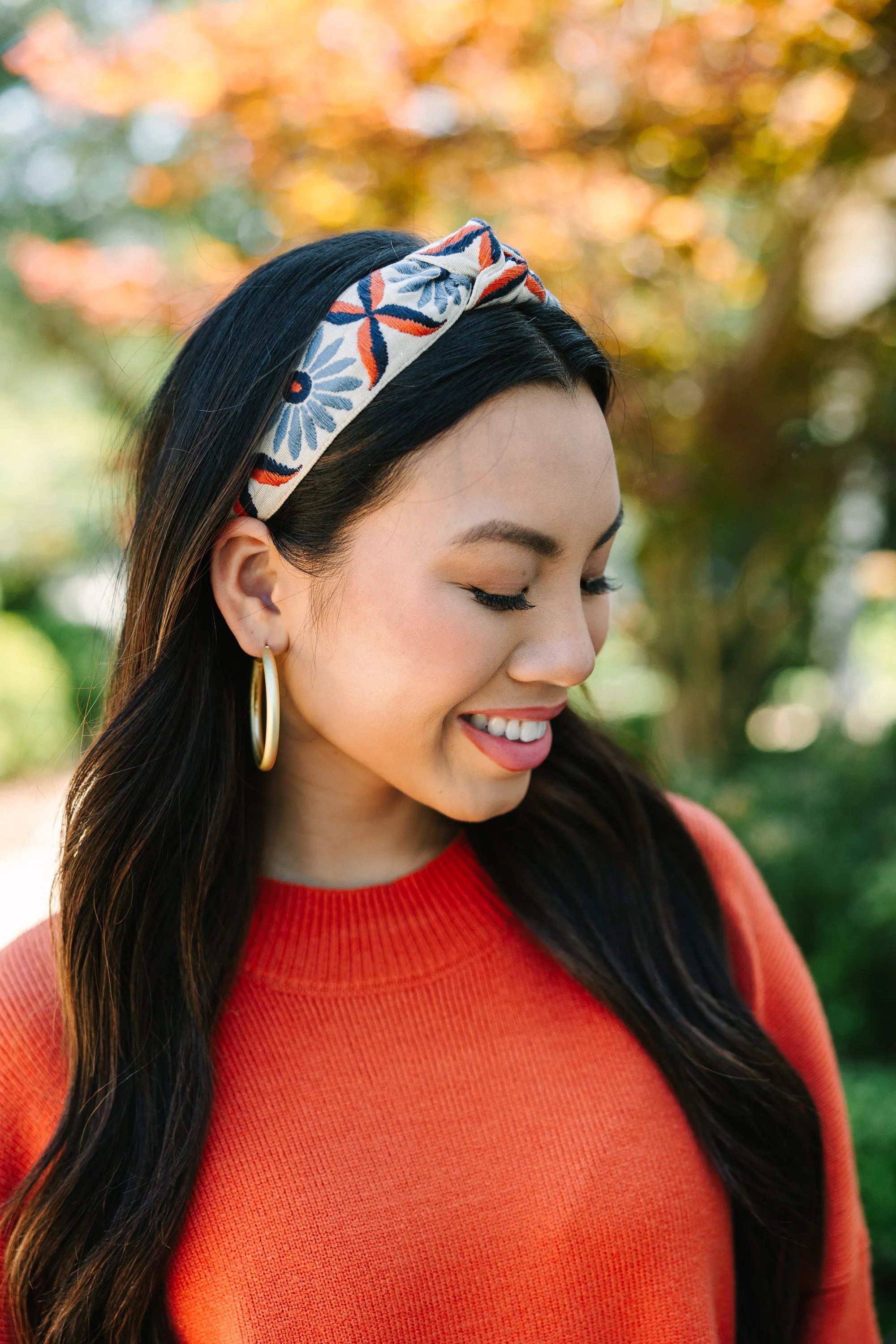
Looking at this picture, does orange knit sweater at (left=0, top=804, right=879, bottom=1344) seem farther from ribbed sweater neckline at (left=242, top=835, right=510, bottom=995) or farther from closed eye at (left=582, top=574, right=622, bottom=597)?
closed eye at (left=582, top=574, right=622, bottom=597)

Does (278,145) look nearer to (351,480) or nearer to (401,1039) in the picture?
(351,480)

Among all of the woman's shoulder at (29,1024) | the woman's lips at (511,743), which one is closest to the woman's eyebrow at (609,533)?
the woman's lips at (511,743)

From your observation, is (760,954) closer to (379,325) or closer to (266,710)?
(266,710)

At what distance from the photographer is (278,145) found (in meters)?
4.12

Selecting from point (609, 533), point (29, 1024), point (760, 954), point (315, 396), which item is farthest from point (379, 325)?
point (760, 954)

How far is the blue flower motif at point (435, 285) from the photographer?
1344 mm

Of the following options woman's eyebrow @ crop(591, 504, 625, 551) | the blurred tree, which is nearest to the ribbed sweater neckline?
woman's eyebrow @ crop(591, 504, 625, 551)

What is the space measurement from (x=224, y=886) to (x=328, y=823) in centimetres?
19

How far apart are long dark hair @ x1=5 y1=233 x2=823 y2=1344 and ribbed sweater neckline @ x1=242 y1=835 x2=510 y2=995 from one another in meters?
0.04

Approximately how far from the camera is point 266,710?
157cm

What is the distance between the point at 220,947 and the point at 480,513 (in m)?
0.74

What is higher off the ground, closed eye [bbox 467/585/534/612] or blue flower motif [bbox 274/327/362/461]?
blue flower motif [bbox 274/327/362/461]

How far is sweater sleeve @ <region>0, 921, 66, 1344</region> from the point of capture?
143 cm

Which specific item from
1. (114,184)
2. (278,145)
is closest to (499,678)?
(278,145)
